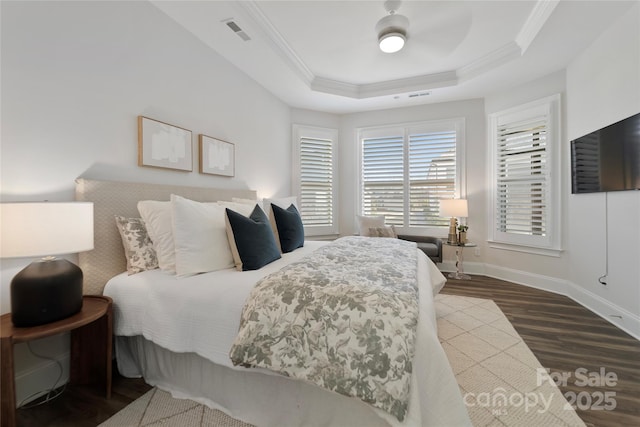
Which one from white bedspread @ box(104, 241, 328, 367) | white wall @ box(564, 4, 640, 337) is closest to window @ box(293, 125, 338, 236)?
white bedspread @ box(104, 241, 328, 367)

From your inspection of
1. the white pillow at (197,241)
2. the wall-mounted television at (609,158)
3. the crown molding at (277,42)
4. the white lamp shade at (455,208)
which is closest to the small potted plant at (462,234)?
the white lamp shade at (455,208)

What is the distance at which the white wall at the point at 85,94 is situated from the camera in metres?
1.47

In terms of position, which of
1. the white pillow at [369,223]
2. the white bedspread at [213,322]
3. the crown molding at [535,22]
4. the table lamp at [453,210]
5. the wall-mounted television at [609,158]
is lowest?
the white bedspread at [213,322]

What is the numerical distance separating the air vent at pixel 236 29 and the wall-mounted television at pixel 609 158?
11.5ft

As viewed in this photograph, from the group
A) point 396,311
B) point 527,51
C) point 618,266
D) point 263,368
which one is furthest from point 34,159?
point 618,266

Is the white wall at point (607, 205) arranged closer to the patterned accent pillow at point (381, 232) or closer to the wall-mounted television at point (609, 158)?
the wall-mounted television at point (609, 158)

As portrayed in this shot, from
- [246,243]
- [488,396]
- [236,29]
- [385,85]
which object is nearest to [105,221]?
[246,243]

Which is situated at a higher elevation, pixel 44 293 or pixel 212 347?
pixel 44 293

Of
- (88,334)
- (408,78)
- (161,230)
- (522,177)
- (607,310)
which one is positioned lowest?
(607,310)

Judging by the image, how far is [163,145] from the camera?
227 cm

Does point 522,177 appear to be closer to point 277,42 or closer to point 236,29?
point 277,42

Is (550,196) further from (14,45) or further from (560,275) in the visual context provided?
(14,45)

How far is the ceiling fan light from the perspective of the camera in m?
2.54

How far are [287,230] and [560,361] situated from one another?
233 cm
